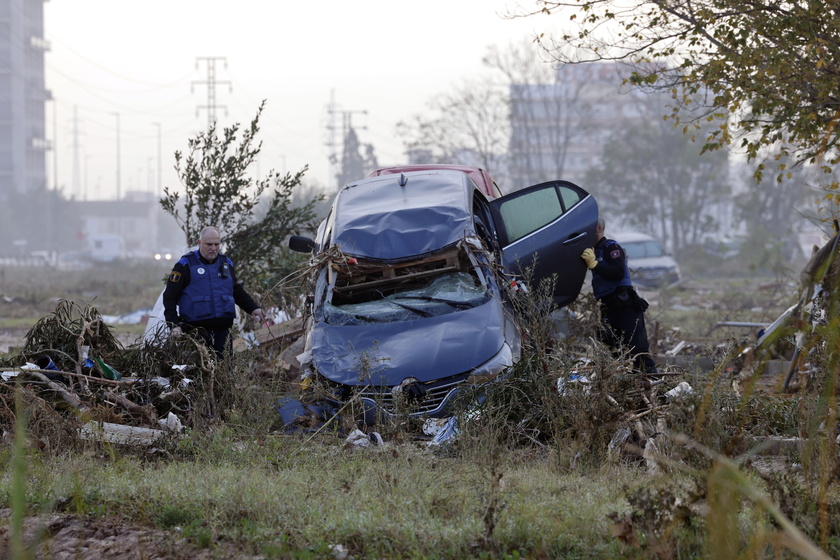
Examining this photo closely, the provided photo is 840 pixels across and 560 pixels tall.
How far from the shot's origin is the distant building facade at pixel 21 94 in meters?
103

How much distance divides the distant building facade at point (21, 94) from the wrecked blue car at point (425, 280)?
→ 322 ft

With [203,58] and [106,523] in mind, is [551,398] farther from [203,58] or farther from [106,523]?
[203,58]

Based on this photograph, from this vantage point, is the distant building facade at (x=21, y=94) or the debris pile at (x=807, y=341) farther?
the distant building facade at (x=21, y=94)

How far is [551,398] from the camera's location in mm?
6758

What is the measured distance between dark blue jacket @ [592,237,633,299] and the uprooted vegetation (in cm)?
113

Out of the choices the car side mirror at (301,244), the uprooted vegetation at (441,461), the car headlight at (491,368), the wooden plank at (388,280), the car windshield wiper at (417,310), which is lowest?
the uprooted vegetation at (441,461)

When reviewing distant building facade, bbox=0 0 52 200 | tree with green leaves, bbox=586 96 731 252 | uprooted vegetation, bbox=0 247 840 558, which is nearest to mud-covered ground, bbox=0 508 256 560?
uprooted vegetation, bbox=0 247 840 558

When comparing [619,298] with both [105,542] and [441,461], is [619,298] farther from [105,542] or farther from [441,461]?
[105,542]

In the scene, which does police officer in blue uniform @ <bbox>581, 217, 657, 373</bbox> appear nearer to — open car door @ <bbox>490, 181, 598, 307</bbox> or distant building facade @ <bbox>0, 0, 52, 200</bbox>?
open car door @ <bbox>490, 181, 598, 307</bbox>

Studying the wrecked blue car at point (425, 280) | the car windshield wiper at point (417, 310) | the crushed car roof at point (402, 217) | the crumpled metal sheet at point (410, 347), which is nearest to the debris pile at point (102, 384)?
the wrecked blue car at point (425, 280)

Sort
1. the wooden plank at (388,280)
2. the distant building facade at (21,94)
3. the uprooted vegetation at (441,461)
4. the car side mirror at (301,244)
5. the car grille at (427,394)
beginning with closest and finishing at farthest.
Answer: the uprooted vegetation at (441,461) < the car grille at (427,394) < the wooden plank at (388,280) < the car side mirror at (301,244) < the distant building facade at (21,94)

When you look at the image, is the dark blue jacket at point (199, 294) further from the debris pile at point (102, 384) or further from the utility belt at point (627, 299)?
the utility belt at point (627, 299)

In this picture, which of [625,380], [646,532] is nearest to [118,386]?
[625,380]

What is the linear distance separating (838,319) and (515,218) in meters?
6.82
